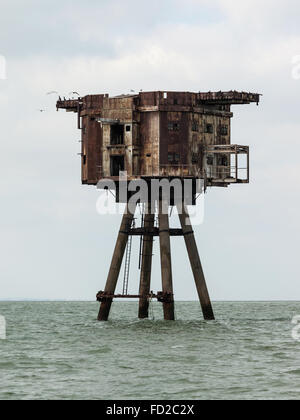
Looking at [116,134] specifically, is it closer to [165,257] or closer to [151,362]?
[165,257]

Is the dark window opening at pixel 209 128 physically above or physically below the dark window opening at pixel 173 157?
above

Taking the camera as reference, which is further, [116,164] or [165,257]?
[116,164]

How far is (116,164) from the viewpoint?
2312 inches

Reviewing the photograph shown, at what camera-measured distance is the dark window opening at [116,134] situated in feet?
193

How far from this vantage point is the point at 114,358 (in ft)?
154

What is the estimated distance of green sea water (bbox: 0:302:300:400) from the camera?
39.2m

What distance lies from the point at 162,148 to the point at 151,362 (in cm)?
1436

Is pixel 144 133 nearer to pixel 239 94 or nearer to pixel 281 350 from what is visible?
pixel 239 94

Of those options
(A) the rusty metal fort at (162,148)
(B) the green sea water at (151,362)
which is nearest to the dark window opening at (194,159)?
(A) the rusty metal fort at (162,148)

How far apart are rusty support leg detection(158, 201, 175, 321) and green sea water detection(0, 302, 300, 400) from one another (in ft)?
3.22

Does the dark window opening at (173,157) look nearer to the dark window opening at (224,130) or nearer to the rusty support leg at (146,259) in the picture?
the dark window opening at (224,130)

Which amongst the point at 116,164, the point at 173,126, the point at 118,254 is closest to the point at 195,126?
the point at 173,126

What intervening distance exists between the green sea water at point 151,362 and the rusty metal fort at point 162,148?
3.25m
